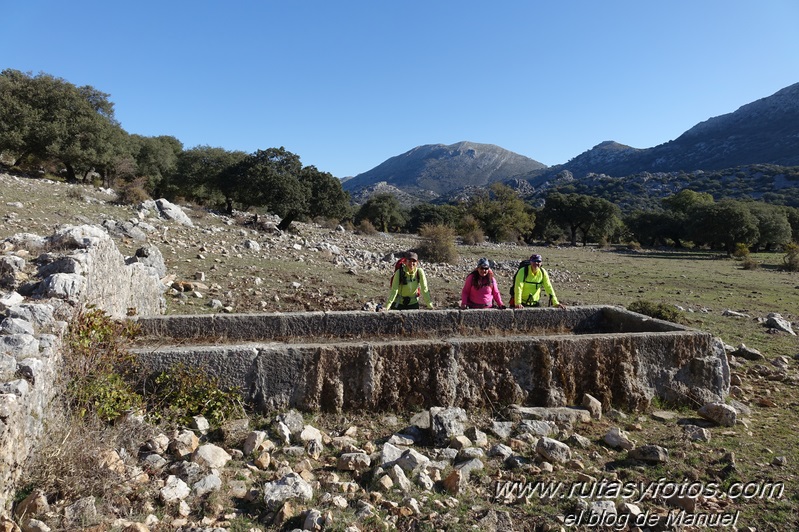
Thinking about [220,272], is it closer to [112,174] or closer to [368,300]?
[368,300]

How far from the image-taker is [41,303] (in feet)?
14.1

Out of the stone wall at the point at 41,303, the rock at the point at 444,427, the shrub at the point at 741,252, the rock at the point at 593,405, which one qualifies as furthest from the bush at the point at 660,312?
the shrub at the point at 741,252

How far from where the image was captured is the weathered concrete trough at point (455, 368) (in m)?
4.54

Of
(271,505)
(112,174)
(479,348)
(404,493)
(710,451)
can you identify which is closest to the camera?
(271,505)

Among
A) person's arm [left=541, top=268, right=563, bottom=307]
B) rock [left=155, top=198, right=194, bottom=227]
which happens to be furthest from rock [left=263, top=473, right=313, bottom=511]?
rock [left=155, top=198, right=194, bottom=227]

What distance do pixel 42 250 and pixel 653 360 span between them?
24.6 ft

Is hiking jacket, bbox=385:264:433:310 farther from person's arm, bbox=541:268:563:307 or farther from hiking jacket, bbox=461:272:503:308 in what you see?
person's arm, bbox=541:268:563:307

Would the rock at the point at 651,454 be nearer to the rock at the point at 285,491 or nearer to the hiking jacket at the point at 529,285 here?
the rock at the point at 285,491

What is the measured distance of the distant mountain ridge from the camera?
360 feet

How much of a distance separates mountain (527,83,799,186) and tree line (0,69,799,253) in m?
74.8

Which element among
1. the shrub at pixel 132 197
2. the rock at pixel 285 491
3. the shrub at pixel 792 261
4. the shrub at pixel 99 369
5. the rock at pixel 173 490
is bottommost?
the shrub at pixel 792 261

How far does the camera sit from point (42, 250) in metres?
5.96

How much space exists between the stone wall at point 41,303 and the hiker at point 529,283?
540cm

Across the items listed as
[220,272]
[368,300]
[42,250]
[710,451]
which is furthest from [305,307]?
[710,451]
